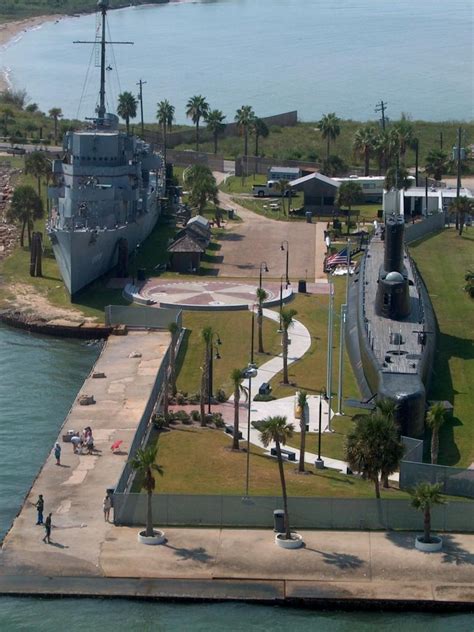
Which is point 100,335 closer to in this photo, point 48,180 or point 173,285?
point 173,285

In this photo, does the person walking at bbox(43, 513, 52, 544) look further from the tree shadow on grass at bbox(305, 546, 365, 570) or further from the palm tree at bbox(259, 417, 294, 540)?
the tree shadow on grass at bbox(305, 546, 365, 570)

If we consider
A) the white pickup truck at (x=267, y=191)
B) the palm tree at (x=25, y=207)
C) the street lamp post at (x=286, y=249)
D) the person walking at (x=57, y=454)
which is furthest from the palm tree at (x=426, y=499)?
the white pickup truck at (x=267, y=191)

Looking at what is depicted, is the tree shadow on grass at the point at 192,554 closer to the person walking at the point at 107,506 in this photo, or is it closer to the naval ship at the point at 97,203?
the person walking at the point at 107,506

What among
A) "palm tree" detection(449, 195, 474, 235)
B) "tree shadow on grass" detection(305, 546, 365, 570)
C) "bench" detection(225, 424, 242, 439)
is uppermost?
"palm tree" detection(449, 195, 474, 235)

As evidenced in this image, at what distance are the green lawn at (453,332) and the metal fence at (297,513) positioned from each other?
7.79m

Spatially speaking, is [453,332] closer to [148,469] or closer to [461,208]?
[461,208]

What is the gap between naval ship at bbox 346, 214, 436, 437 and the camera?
63.4m

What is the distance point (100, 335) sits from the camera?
89.3m

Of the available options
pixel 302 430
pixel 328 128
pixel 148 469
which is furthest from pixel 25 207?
pixel 148 469

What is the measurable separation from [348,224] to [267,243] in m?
8.80

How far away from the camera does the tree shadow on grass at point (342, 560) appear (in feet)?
173

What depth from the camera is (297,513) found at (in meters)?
56.1

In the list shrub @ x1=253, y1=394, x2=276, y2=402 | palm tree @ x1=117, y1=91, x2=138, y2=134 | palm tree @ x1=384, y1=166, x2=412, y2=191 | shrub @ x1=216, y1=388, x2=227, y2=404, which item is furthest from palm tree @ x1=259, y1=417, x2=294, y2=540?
palm tree @ x1=117, y1=91, x2=138, y2=134

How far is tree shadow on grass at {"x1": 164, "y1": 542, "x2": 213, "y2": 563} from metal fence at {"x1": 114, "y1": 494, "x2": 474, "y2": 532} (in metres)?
2.06
